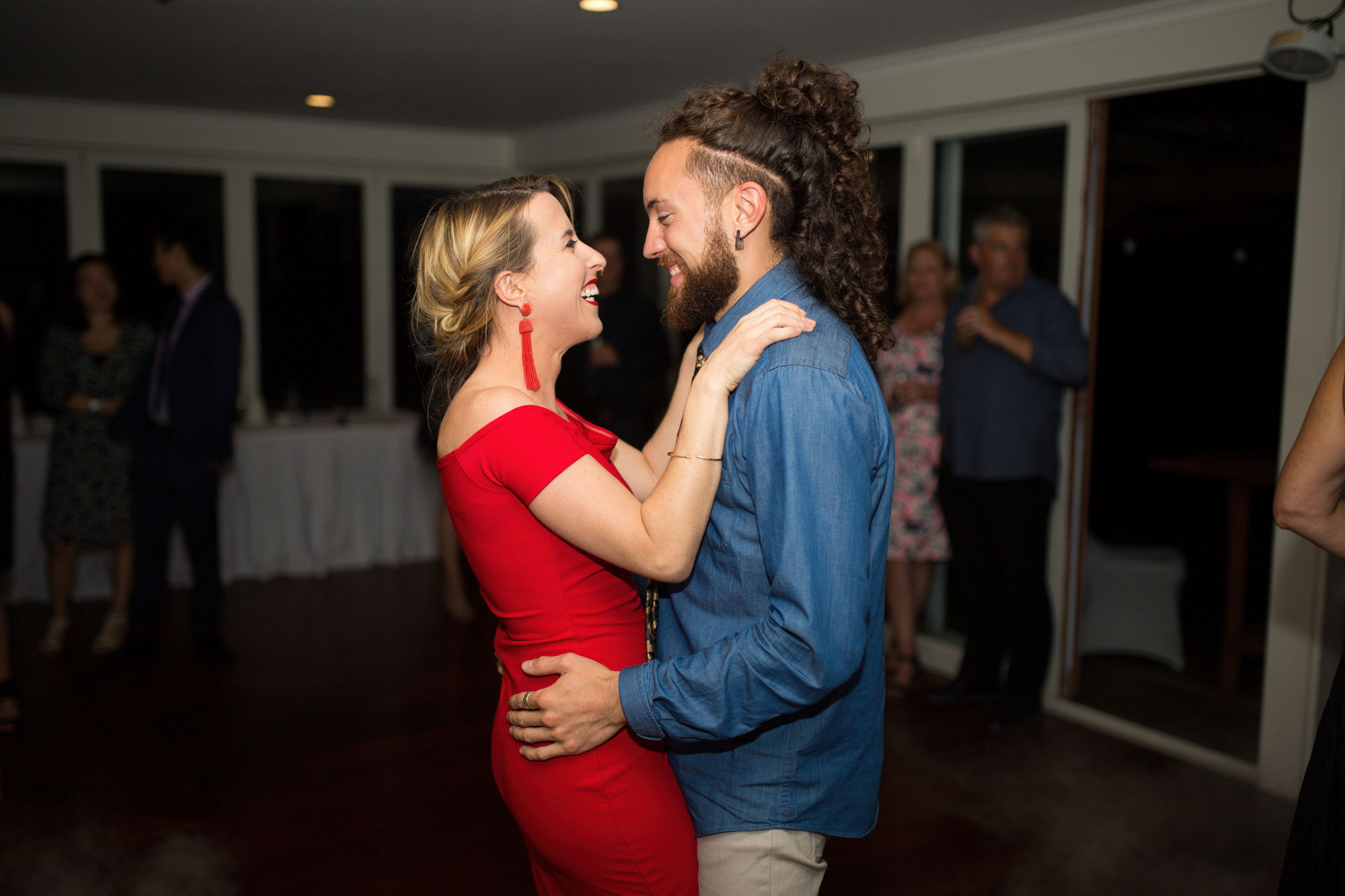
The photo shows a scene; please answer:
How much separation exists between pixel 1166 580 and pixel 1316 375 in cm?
145

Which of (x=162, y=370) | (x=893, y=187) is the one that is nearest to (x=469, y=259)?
(x=162, y=370)

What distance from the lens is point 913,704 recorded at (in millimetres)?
3891

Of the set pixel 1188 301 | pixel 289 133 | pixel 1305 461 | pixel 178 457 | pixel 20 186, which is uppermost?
pixel 289 133

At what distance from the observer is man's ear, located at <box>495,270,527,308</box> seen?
1.42m

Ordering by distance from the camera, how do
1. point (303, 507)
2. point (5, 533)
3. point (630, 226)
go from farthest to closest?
point (630, 226), point (303, 507), point (5, 533)

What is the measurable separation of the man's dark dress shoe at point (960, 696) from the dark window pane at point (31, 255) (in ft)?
16.3

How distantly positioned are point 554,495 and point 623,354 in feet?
13.0

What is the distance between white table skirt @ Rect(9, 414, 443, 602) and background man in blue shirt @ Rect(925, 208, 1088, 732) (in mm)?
3414

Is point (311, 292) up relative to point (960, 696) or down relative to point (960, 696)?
up

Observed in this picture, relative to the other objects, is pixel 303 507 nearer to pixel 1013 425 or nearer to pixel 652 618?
pixel 1013 425

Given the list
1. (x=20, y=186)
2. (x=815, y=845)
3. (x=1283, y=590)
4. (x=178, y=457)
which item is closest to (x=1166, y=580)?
(x=1283, y=590)

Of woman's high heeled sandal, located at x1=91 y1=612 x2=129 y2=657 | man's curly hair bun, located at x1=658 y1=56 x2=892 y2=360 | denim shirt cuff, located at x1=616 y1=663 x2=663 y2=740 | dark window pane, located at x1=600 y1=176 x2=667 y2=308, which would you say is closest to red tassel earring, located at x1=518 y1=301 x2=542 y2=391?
man's curly hair bun, located at x1=658 y1=56 x2=892 y2=360

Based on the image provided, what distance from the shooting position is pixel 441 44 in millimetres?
3992

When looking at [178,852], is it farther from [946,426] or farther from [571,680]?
[946,426]
